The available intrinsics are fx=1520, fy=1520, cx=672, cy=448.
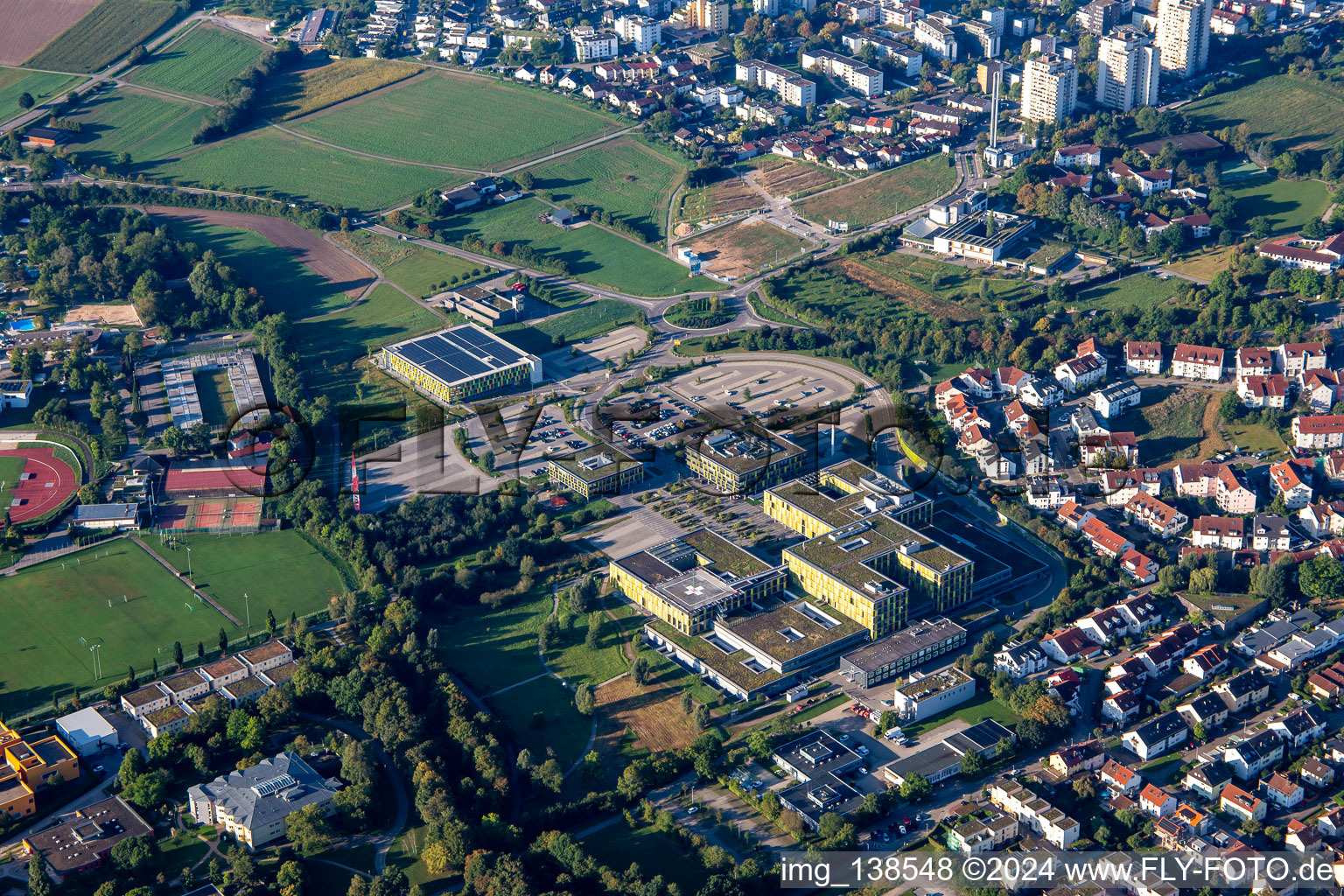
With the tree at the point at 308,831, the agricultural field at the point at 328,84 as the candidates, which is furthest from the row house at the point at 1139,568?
the agricultural field at the point at 328,84

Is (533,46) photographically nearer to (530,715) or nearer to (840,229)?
(840,229)

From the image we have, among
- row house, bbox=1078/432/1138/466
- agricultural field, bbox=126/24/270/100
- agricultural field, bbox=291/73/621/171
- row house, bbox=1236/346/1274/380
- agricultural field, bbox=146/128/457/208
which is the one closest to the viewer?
row house, bbox=1078/432/1138/466

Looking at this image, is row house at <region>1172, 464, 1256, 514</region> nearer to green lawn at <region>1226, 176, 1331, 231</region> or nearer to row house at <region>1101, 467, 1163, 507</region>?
row house at <region>1101, 467, 1163, 507</region>

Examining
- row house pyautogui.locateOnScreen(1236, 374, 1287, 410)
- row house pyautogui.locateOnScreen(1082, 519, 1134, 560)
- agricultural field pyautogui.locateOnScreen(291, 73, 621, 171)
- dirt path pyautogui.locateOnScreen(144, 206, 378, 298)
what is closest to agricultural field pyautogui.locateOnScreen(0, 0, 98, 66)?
agricultural field pyautogui.locateOnScreen(291, 73, 621, 171)

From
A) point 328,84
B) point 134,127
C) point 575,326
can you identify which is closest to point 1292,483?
point 575,326

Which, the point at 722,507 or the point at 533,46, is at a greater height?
the point at 533,46

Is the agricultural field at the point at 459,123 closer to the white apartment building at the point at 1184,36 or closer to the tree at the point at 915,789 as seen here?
the white apartment building at the point at 1184,36

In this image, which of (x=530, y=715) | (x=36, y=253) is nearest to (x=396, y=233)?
(x=36, y=253)

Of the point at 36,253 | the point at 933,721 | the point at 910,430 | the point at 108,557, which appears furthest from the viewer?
the point at 36,253

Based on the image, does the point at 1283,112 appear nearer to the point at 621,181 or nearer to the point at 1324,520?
the point at 621,181
